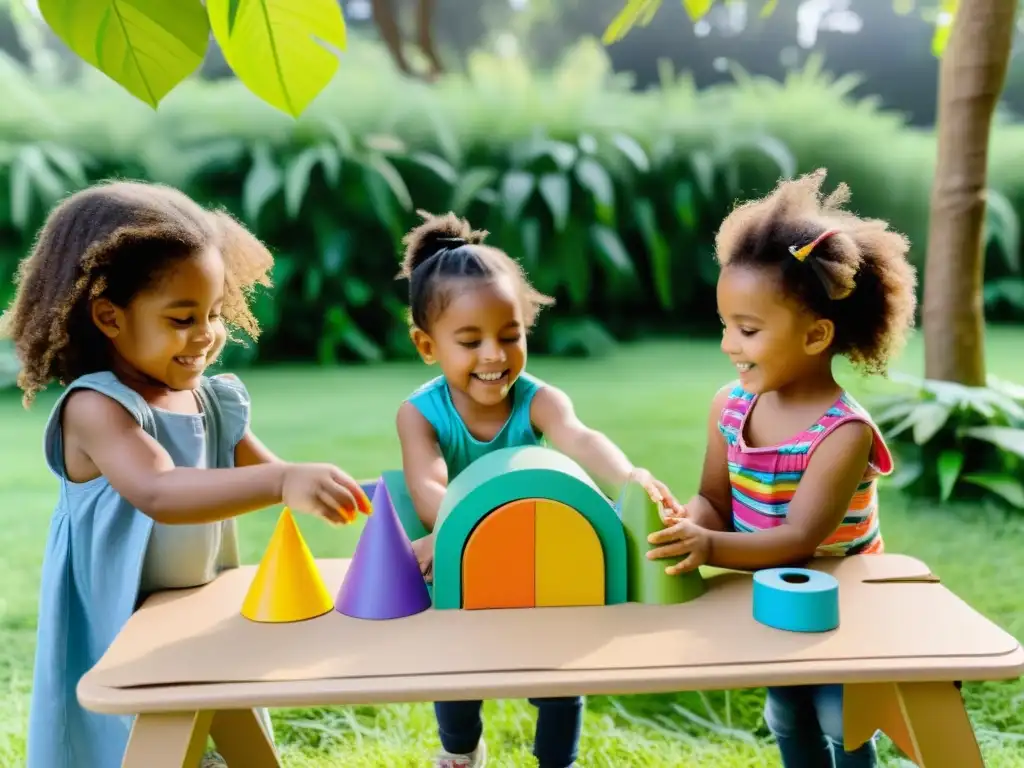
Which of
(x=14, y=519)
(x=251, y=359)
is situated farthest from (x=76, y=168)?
(x=14, y=519)

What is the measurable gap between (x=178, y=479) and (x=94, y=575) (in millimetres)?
225

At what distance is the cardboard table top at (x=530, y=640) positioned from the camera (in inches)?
33.2

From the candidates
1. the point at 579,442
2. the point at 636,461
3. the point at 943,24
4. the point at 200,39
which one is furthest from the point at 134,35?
the point at 943,24

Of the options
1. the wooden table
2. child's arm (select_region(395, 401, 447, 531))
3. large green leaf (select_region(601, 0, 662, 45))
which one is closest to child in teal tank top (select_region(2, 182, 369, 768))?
the wooden table

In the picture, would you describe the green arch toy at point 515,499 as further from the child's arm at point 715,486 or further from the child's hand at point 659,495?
the child's arm at point 715,486

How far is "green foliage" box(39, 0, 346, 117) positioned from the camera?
0.63 meters

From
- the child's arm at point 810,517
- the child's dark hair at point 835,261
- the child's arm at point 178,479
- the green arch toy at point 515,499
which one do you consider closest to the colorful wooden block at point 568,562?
the green arch toy at point 515,499

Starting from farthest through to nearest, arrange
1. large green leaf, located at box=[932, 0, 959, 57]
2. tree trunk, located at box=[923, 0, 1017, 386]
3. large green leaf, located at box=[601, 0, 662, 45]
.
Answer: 1. large green leaf, located at box=[932, 0, 959, 57]
2. tree trunk, located at box=[923, 0, 1017, 386]
3. large green leaf, located at box=[601, 0, 662, 45]

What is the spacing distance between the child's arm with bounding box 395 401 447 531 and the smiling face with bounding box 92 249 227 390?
0.98 feet

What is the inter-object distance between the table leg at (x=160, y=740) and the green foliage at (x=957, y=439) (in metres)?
2.02

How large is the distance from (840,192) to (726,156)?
9.97ft

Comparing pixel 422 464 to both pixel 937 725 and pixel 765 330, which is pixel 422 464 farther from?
pixel 937 725

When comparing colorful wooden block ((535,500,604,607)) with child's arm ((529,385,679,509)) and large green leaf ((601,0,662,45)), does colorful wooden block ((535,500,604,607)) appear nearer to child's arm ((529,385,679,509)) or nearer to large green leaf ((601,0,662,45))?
child's arm ((529,385,679,509))

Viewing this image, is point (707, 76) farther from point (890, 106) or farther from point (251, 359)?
point (251, 359)
